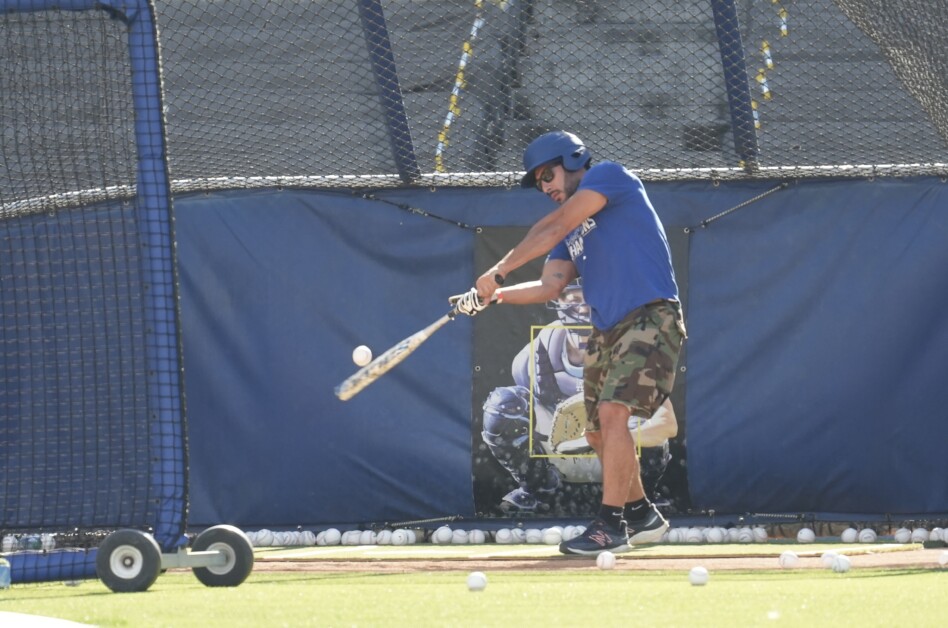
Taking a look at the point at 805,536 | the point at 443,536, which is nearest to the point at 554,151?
the point at 443,536

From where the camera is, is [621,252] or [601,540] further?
[621,252]

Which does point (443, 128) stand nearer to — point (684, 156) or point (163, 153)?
point (684, 156)

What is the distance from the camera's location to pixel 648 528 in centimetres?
663

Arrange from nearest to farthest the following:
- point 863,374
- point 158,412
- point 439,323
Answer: point 158,412 < point 439,323 < point 863,374

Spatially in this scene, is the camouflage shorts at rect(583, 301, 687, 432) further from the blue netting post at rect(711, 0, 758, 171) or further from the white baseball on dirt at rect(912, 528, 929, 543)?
the white baseball on dirt at rect(912, 528, 929, 543)

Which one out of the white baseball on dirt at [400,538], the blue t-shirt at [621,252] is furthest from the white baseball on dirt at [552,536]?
the blue t-shirt at [621,252]

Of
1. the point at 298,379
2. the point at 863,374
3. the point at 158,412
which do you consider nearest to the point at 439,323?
the point at 158,412

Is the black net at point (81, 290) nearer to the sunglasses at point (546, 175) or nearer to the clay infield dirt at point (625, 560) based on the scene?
the clay infield dirt at point (625, 560)

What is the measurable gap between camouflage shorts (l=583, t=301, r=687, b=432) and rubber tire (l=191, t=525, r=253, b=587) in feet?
6.00

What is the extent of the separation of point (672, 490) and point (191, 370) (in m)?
2.90

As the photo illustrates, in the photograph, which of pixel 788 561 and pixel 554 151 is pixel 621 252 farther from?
pixel 788 561

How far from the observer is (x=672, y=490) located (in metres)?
8.73

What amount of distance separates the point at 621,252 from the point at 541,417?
242cm

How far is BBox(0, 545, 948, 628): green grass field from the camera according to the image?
4.07 meters
